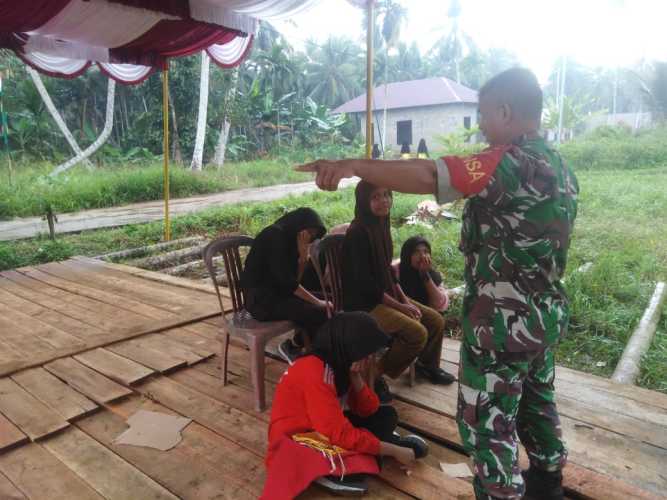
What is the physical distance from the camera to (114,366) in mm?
3102

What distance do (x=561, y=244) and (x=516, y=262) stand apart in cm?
14

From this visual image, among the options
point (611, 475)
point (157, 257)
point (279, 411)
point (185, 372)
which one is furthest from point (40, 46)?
point (611, 475)

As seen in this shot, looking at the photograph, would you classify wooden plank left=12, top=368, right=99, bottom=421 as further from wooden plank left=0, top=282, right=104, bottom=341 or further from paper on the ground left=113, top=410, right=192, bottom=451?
wooden plank left=0, top=282, right=104, bottom=341

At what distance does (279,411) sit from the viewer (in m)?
1.95

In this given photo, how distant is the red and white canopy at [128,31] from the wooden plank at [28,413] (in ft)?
10.6

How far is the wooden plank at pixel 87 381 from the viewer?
108 inches

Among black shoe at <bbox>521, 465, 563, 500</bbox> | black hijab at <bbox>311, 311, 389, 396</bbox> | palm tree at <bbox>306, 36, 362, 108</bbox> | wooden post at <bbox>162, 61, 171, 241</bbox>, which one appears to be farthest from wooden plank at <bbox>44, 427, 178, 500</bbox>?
palm tree at <bbox>306, 36, 362, 108</bbox>

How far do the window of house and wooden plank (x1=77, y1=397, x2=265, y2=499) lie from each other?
77.1ft

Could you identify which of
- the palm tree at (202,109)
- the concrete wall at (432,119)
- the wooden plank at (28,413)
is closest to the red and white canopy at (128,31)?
the wooden plank at (28,413)

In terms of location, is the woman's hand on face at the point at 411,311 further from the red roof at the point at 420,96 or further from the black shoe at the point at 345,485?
the red roof at the point at 420,96

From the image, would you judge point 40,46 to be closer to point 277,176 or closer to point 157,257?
point 157,257

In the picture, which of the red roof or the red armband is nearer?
the red armband

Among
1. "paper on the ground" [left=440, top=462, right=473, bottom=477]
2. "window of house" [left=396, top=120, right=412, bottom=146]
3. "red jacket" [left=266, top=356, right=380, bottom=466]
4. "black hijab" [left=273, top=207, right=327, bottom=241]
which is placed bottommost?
"paper on the ground" [left=440, top=462, right=473, bottom=477]

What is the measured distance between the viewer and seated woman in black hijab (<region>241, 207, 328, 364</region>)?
2721 millimetres
